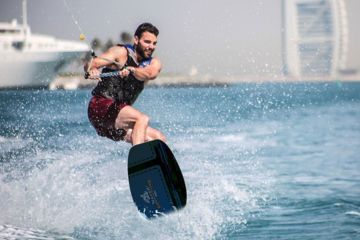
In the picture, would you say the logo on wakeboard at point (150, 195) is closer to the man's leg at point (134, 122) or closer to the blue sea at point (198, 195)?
the man's leg at point (134, 122)

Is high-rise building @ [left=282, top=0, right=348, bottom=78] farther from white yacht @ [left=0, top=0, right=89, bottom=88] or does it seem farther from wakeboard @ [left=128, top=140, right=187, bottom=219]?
wakeboard @ [left=128, top=140, right=187, bottom=219]

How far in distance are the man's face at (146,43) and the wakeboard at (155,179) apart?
3.06 feet

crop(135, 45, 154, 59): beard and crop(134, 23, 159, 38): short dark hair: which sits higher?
crop(134, 23, 159, 38): short dark hair

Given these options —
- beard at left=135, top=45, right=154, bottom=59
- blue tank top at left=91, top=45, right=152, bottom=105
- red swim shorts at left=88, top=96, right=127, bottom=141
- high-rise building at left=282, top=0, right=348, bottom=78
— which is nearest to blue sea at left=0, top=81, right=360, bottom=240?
red swim shorts at left=88, top=96, right=127, bottom=141

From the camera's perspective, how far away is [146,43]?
6.79m

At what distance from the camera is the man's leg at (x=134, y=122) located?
22.3 feet

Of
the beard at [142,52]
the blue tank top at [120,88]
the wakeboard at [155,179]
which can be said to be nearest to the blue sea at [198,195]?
the wakeboard at [155,179]

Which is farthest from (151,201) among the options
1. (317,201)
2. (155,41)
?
(317,201)

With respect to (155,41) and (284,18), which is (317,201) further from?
(284,18)

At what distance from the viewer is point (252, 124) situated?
38.1 metres

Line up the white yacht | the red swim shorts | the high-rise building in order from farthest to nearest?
the high-rise building → the white yacht → the red swim shorts

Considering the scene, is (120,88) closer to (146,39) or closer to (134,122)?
(134,122)

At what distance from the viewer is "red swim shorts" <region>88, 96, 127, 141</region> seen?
275 inches

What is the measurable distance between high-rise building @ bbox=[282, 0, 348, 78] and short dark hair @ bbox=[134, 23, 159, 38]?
397 ft
